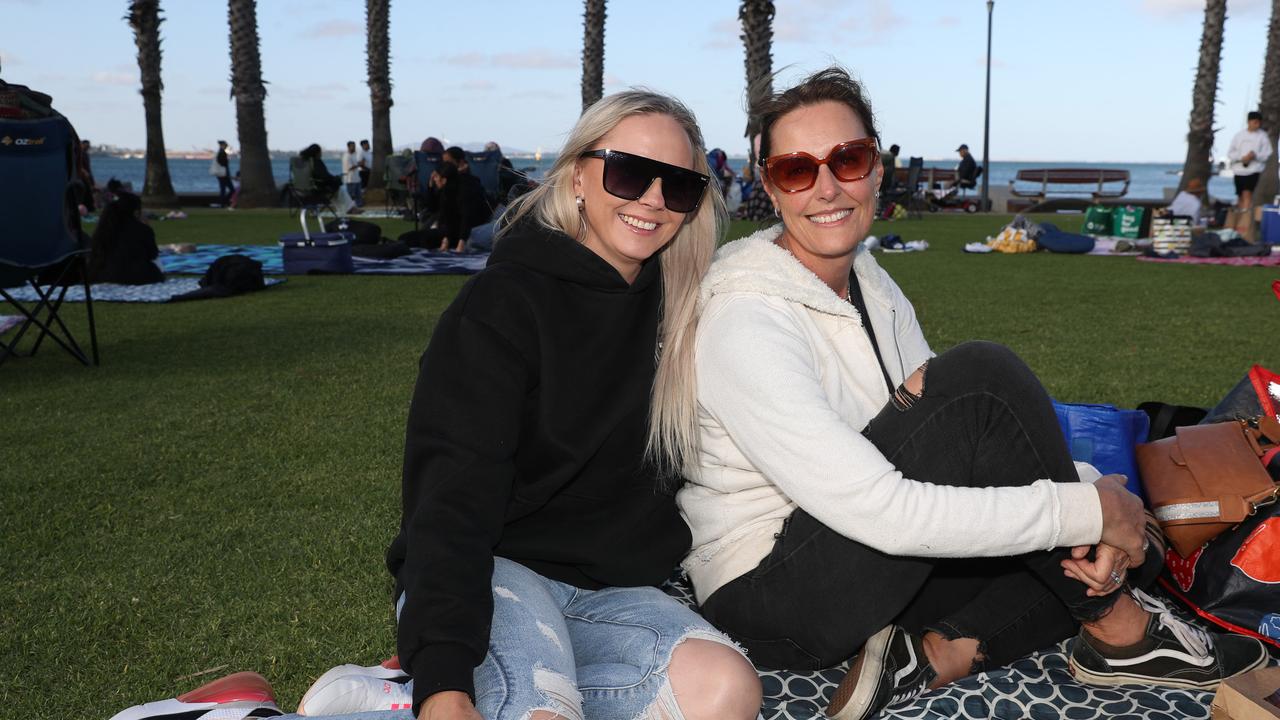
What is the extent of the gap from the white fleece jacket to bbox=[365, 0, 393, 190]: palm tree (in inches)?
1039

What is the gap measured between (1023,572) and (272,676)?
6.37 ft

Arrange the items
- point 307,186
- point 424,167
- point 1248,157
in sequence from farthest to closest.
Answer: point 307,186 < point 424,167 < point 1248,157

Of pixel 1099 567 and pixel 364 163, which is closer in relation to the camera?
pixel 1099 567

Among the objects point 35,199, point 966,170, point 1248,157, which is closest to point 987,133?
point 966,170

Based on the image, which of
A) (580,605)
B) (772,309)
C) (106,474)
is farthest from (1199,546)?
(106,474)

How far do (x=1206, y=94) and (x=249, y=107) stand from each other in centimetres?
2183

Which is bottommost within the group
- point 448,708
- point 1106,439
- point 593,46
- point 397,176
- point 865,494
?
point 448,708

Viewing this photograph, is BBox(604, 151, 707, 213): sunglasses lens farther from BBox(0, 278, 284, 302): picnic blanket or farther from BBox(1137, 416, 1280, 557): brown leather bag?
BBox(0, 278, 284, 302): picnic blanket

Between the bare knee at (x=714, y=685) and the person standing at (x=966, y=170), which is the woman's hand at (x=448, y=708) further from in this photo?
the person standing at (x=966, y=170)

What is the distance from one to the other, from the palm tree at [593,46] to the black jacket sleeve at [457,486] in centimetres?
2254

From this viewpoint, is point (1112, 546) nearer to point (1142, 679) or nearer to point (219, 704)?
point (1142, 679)

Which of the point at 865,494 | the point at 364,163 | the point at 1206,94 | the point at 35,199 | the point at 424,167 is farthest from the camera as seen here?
the point at 364,163

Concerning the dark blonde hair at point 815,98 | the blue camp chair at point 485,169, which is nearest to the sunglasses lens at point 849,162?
the dark blonde hair at point 815,98

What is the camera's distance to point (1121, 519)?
219cm
